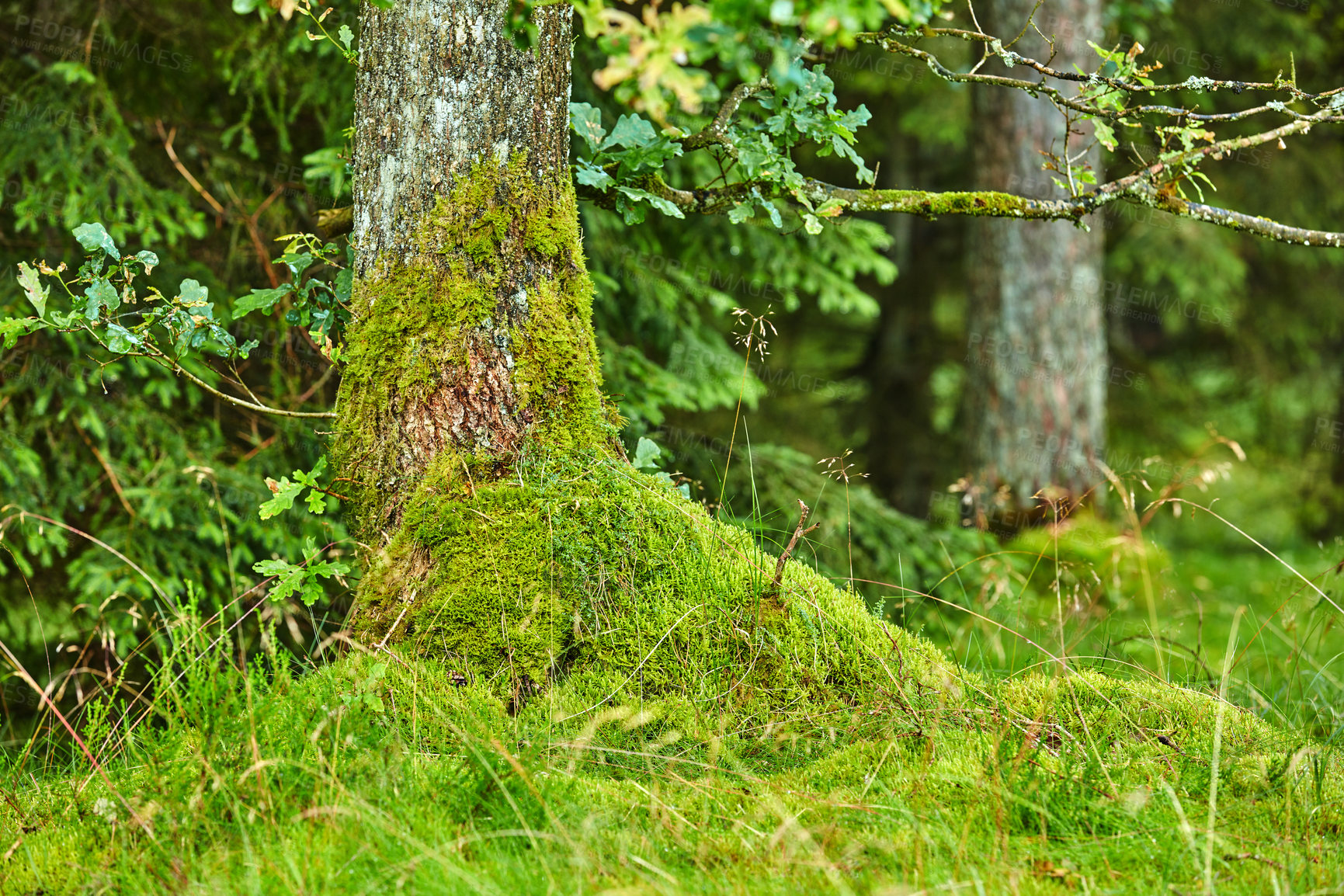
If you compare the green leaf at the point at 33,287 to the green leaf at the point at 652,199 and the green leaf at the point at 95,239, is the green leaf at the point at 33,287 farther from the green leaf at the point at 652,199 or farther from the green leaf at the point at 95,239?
the green leaf at the point at 652,199

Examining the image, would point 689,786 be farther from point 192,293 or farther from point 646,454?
point 192,293

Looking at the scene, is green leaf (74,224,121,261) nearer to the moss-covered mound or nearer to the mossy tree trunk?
the mossy tree trunk

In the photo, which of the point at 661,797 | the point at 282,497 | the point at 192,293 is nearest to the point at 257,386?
the point at 192,293

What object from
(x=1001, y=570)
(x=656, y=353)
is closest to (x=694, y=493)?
(x=656, y=353)

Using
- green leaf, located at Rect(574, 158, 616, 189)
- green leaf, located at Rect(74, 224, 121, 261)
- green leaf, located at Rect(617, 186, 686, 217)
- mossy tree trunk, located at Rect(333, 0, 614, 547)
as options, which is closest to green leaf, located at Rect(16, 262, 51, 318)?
green leaf, located at Rect(74, 224, 121, 261)

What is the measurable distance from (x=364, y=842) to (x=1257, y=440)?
11.9m

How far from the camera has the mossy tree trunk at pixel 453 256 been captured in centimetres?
253

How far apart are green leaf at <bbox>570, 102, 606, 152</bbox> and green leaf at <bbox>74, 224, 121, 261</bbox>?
1352mm

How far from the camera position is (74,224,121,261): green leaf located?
2518 millimetres

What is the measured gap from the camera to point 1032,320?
6.95 metres

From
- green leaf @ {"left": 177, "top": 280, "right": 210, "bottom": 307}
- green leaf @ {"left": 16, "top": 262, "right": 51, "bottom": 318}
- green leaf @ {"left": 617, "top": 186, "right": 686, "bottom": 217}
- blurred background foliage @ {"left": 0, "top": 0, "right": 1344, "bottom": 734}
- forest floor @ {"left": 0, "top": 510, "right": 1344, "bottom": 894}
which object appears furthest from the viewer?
blurred background foliage @ {"left": 0, "top": 0, "right": 1344, "bottom": 734}

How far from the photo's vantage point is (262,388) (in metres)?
4.78

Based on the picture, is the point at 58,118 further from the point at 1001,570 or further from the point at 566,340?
the point at 1001,570

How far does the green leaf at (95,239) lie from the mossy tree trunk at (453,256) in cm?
68
